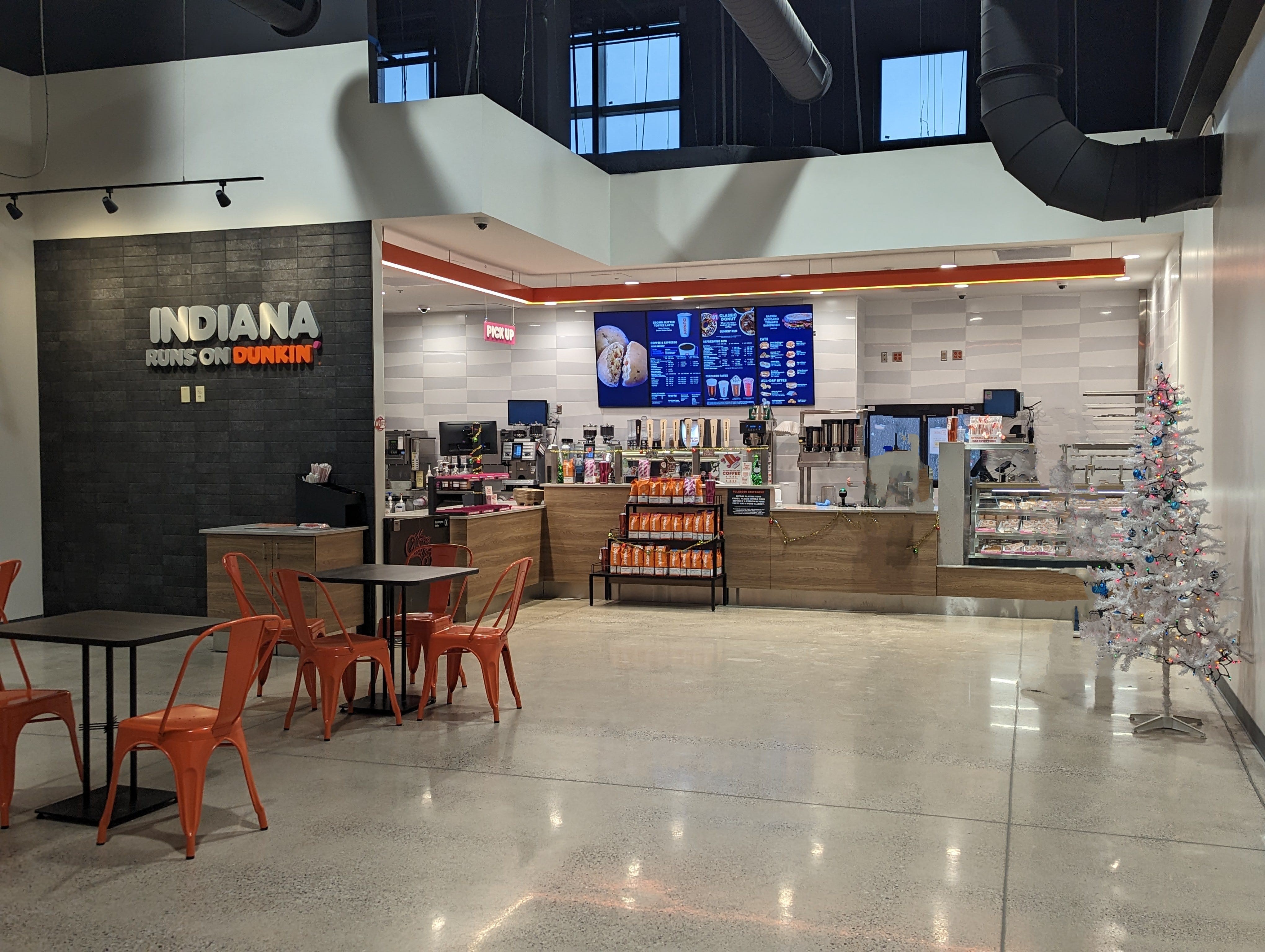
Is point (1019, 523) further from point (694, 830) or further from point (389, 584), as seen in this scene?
point (694, 830)

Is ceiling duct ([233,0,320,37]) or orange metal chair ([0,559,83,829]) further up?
ceiling duct ([233,0,320,37])

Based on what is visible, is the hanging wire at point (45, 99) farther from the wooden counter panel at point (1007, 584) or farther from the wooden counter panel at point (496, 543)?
the wooden counter panel at point (1007, 584)

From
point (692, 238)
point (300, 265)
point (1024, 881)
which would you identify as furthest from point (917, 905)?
point (692, 238)

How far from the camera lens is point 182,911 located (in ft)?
11.0

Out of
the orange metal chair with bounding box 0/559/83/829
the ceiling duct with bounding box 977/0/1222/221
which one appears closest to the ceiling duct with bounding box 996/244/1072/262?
the ceiling duct with bounding box 977/0/1222/221

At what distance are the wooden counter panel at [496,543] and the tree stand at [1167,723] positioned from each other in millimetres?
4674

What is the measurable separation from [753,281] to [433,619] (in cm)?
617

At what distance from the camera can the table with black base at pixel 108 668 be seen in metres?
4.05

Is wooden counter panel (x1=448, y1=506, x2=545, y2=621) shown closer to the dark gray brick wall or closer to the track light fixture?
the dark gray brick wall

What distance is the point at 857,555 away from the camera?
944 cm

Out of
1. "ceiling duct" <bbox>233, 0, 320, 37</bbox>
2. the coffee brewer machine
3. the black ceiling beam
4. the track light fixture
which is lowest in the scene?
the coffee brewer machine

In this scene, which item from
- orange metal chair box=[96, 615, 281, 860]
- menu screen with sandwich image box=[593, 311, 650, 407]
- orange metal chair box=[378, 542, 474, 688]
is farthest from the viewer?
menu screen with sandwich image box=[593, 311, 650, 407]

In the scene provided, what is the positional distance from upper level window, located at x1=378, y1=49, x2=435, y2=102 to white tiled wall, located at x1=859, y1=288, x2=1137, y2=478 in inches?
216

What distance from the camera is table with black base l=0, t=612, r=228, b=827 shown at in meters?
4.05
